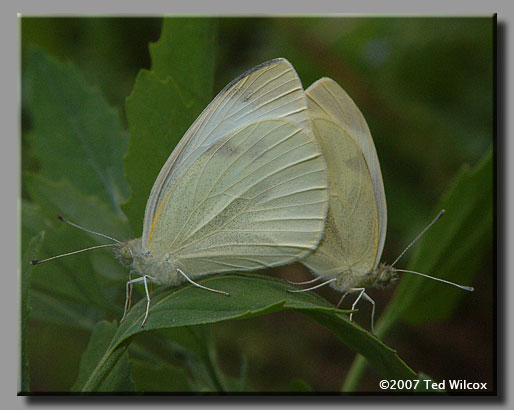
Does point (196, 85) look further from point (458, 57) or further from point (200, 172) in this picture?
point (458, 57)

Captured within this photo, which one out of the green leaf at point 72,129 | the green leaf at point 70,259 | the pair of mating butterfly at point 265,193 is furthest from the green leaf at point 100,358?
the green leaf at point 72,129

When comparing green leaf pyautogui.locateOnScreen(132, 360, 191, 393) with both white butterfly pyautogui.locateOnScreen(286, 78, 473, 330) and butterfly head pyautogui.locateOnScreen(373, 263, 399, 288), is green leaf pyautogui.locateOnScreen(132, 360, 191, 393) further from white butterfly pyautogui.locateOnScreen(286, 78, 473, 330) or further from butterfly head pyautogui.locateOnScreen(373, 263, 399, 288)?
butterfly head pyautogui.locateOnScreen(373, 263, 399, 288)

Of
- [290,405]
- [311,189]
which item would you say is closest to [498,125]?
[311,189]

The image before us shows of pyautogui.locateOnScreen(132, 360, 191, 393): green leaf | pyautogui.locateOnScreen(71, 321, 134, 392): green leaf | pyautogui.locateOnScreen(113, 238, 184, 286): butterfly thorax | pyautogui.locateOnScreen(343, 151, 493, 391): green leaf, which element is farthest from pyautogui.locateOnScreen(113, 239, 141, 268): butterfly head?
pyautogui.locateOnScreen(343, 151, 493, 391): green leaf

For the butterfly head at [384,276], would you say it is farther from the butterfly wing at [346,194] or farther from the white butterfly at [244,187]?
the white butterfly at [244,187]

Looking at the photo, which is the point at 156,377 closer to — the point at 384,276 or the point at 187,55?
the point at 384,276
